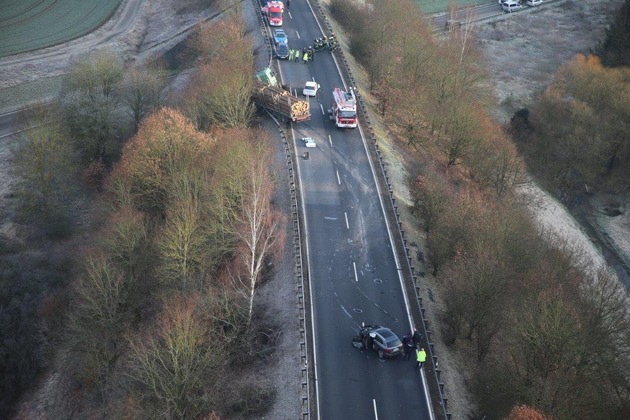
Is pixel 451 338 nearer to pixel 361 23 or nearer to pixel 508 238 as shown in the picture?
pixel 508 238

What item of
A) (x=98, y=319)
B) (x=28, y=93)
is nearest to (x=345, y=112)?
(x=98, y=319)

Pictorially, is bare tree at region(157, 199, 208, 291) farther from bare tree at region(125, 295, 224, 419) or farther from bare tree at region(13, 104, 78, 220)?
bare tree at region(13, 104, 78, 220)

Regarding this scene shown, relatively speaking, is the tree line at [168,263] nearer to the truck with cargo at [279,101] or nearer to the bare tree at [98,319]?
the bare tree at [98,319]

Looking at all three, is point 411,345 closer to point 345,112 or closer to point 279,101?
point 345,112

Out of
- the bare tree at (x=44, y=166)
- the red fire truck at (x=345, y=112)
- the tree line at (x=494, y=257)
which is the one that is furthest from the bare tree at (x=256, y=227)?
Result: the bare tree at (x=44, y=166)

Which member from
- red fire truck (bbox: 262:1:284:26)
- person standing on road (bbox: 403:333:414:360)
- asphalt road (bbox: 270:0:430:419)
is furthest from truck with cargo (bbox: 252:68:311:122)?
person standing on road (bbox: 403:333:414:360)

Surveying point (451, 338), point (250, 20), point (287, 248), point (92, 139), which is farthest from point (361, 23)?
point (451, 338)
